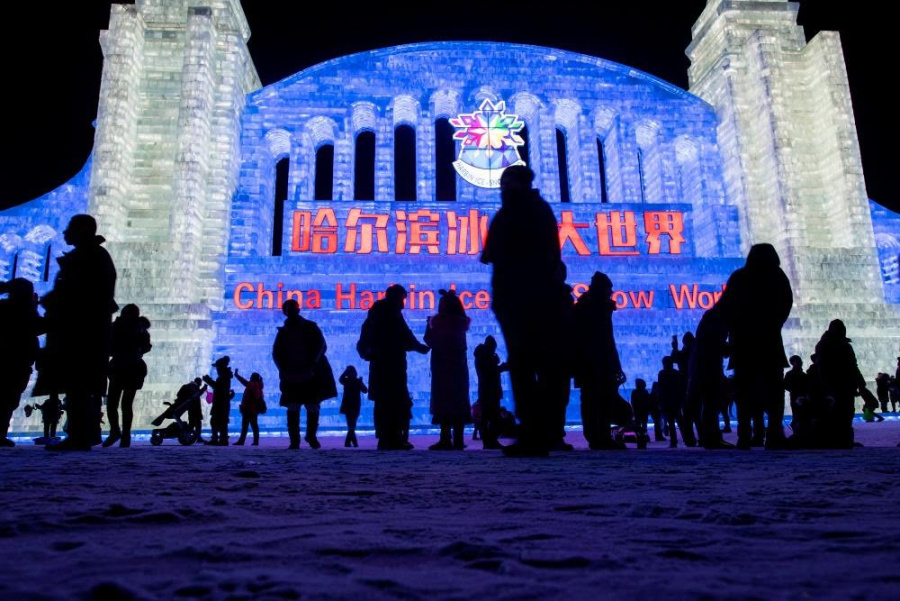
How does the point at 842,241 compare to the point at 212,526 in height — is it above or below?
above

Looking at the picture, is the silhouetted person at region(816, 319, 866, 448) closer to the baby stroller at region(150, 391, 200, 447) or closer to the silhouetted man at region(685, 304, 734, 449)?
the silhouetted man at region(685, 304, 734, 449)

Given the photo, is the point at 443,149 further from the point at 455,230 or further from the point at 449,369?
the point at 449,369

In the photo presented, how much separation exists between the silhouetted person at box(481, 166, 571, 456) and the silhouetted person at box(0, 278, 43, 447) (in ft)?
14.6

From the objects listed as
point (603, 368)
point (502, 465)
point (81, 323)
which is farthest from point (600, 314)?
point (81, 323)

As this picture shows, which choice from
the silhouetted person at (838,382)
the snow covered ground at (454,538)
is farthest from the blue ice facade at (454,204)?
the snow covered ground at (454,538)

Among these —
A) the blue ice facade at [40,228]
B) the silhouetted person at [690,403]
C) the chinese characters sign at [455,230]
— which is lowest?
the silhouetted person at [690,403]

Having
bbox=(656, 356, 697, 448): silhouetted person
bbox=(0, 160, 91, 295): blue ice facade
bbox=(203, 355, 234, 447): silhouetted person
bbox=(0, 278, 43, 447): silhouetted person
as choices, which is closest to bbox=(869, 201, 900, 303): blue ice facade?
bbox=(656, 356, 697, 448): silhouetted person

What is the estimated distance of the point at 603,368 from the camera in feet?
19.3

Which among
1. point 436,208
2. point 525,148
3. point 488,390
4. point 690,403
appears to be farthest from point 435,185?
point 690,403

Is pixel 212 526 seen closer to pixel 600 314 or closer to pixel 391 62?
pixel 600 314

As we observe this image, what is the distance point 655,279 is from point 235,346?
11032 mm

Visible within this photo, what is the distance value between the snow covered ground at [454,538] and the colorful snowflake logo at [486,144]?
17.9 metres

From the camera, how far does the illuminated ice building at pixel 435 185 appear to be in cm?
1766

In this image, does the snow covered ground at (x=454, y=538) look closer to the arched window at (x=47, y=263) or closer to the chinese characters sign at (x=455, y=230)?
the chinese characters sign at (x=455, y=230)
